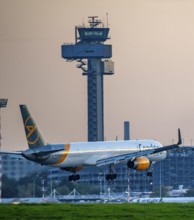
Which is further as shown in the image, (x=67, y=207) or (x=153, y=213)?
(x=67, y=207)

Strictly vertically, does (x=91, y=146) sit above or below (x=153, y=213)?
above

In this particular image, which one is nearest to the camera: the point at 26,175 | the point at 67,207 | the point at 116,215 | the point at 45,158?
the point at 116,215

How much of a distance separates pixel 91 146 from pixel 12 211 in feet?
214

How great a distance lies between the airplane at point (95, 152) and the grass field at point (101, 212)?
52.1 meters

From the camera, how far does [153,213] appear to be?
284 ft

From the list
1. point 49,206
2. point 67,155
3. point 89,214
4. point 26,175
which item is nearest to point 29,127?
point 67,155

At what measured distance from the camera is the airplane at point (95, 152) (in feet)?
486

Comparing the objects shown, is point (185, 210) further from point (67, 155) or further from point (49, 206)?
point (67, 155)

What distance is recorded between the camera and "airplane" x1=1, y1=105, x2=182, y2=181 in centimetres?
14825

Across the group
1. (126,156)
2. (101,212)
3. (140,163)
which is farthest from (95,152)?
(101,212)

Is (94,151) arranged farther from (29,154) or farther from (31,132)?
(29,154)

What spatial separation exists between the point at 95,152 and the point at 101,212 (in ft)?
215

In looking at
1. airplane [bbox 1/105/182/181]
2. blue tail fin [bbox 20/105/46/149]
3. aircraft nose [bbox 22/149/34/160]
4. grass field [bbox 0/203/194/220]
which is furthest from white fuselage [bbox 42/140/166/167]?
grass field [bbox 0/203/194/220]

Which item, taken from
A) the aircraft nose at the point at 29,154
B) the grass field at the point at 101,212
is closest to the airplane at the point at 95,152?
the aircraft nose at the point at 29,154
